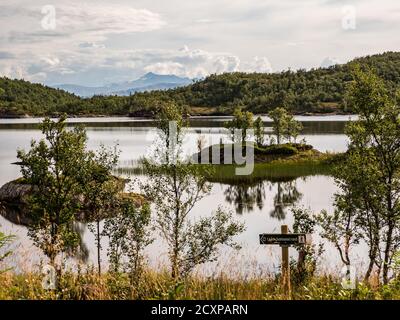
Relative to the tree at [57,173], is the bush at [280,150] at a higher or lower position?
lower

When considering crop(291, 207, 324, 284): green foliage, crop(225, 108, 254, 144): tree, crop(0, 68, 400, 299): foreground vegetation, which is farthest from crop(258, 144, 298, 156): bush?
crop(291, 207, 324, 284): green foliage

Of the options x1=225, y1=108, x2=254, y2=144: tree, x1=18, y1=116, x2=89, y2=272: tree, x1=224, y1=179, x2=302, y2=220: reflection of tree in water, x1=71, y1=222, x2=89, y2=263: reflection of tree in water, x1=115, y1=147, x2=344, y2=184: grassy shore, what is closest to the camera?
x1=18, y1=116, x2=89, y2=272: tree

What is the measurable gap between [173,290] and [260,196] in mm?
→ 50385

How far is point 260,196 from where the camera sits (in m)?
61.0

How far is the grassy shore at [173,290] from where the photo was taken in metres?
11.3

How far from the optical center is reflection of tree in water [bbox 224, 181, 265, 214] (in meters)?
55.5

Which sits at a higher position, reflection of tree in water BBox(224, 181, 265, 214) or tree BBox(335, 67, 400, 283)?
tree BBox(335, 67, 400, 283)

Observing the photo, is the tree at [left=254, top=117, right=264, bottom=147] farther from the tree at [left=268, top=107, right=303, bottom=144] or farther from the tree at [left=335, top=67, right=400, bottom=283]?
the tree at [left=335, top=67, right=400, bottom=283]

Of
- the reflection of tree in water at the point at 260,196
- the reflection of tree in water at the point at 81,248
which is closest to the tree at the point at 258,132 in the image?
the reflection of tree in water at the point at 260,196

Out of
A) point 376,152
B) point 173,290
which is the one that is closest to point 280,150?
point 376,152

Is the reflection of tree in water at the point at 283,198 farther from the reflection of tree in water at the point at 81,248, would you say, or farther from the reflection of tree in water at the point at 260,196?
the reflection of tree in water at the point at 81,248

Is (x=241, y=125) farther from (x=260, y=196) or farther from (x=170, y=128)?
(x=170, y=128)
